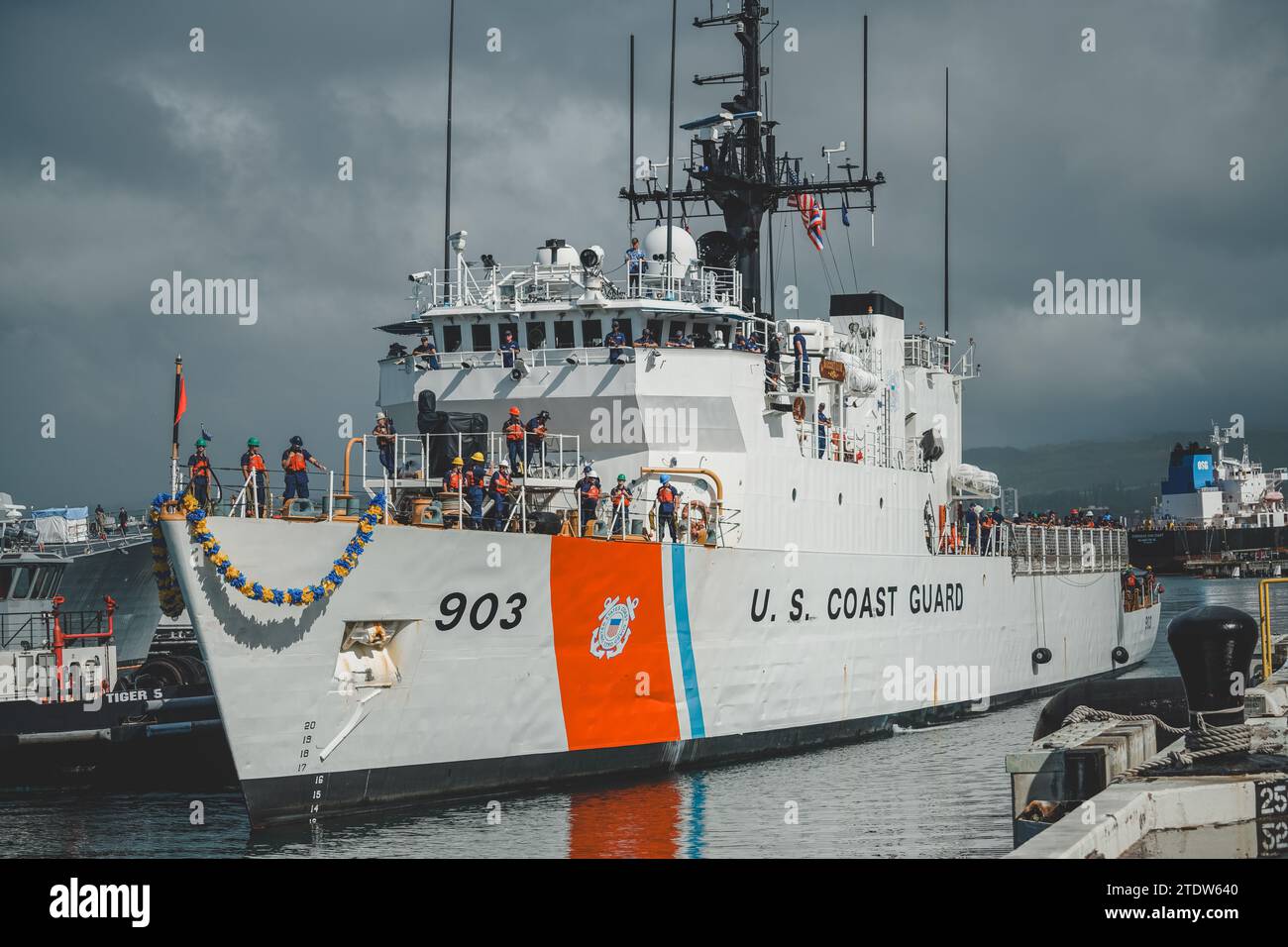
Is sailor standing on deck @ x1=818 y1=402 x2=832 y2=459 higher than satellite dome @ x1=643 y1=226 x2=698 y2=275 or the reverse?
the reverse

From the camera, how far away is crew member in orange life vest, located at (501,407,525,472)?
61.3ft

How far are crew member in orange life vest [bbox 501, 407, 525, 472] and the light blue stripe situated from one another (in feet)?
7.86

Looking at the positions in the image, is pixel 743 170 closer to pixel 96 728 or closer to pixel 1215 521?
pixel 96 728

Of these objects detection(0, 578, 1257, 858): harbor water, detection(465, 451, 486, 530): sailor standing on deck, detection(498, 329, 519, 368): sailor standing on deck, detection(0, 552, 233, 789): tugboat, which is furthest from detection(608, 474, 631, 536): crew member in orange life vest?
detection(0, 552, 233, 789): tugboat

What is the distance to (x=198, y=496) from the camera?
15406mm

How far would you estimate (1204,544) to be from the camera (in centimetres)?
9356

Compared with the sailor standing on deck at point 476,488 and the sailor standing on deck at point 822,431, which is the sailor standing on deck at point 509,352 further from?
the sailor standing on deck at point 822,431

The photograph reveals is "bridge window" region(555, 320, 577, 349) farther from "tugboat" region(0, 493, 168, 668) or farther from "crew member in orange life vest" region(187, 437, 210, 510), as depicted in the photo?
"tugboat" region(0, 493, 168, 668)

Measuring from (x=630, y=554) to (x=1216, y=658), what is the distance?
822 centimetres

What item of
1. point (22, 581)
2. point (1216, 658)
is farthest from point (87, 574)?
point (1216, 658)

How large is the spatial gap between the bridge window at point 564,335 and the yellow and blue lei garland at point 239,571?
6166 millimetres
